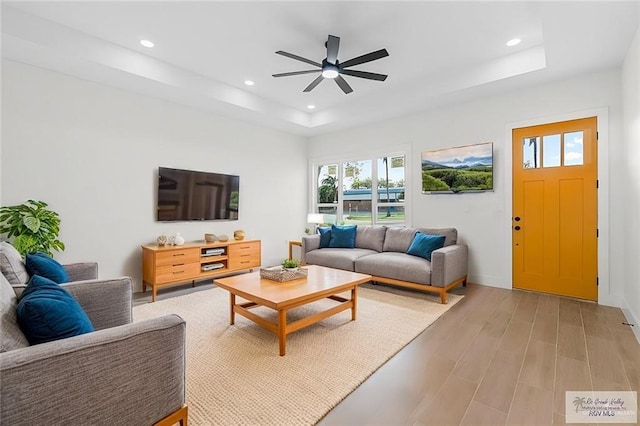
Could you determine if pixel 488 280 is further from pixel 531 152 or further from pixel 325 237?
pixel 325 237

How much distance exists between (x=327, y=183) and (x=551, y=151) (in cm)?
394

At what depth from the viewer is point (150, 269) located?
4.04 m

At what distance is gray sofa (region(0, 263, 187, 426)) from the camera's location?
101cm

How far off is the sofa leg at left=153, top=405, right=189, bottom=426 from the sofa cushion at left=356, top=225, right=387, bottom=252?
3.99 metres

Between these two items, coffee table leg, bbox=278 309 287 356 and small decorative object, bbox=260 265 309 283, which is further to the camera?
small decorative object, bbox=260 265 309 283

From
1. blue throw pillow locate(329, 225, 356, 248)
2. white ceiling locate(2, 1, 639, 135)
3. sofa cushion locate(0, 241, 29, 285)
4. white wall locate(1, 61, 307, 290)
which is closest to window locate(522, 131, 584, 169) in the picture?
white ceiling locate(2, 1, 639, 135)

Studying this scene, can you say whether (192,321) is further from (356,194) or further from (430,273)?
(356,194)

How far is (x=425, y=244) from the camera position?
430 cm

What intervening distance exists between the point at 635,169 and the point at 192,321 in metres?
4.62

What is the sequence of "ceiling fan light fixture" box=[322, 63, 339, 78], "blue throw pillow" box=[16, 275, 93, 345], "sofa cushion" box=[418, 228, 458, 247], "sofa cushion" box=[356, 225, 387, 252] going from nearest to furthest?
"blue throw pillow" box=[16, 275, 93, 345] → "ceiling fan light fixture" box=[322, 63, 339, 78] → "sofa cushion" box=[418, 228, 458, 247] → "sofa cushion" box=[356, 225, 387, 252]

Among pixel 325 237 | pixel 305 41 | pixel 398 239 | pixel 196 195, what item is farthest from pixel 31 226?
pixel 398 239

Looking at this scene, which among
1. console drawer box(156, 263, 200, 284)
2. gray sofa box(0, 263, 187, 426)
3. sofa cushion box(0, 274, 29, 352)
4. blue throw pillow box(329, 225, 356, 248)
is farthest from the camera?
blue throw pillow box(329, 225, 356, 248)

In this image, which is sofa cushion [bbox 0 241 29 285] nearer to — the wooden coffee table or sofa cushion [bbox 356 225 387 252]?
the wooden coffee table

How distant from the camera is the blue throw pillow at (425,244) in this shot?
4.24m
